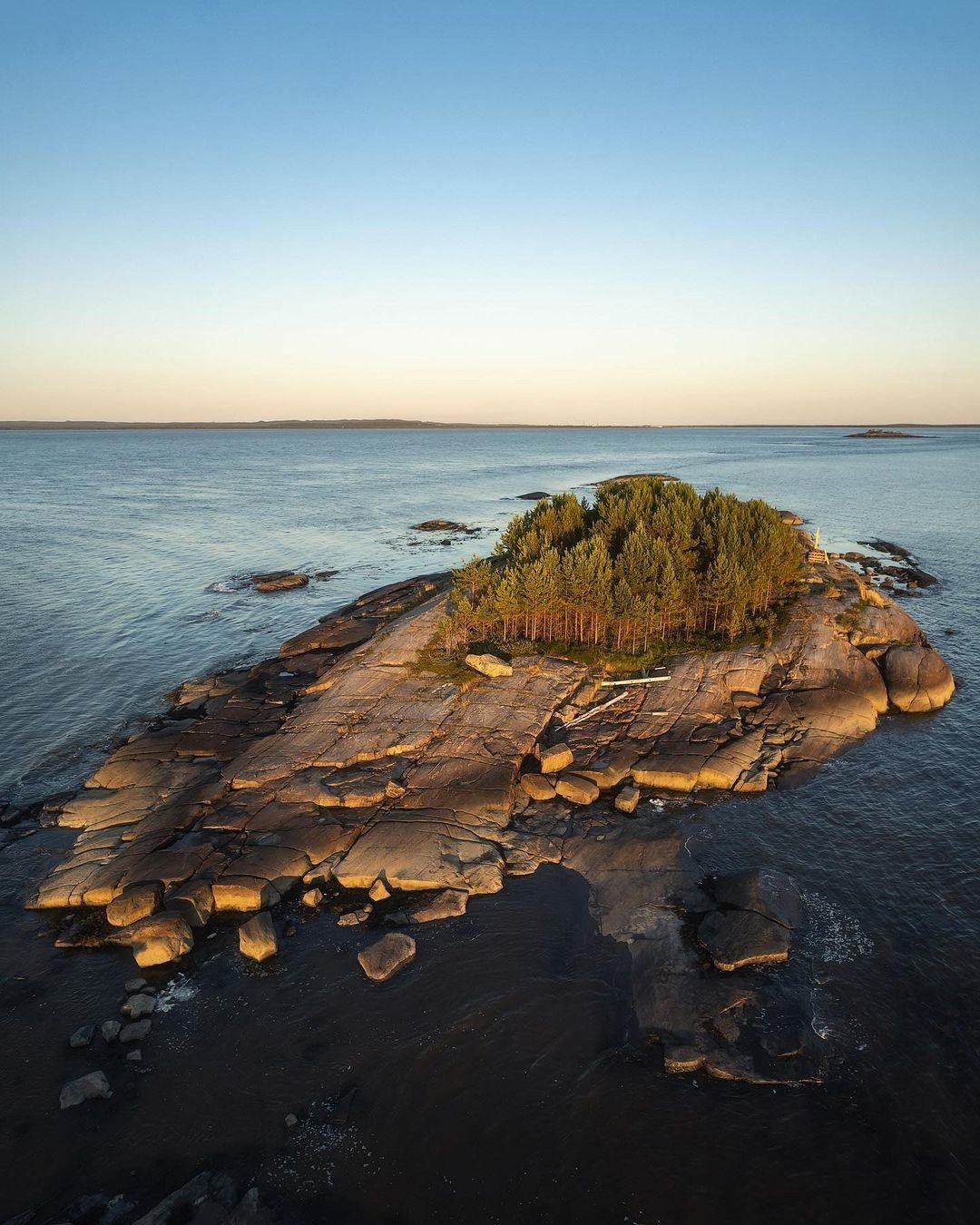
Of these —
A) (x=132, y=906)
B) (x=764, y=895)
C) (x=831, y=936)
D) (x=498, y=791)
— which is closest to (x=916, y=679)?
(x=831, y=936)

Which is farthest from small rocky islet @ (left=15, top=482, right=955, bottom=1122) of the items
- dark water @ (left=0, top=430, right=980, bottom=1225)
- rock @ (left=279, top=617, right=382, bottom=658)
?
rock @ (left=279, top=617, right=382, bottom=658)

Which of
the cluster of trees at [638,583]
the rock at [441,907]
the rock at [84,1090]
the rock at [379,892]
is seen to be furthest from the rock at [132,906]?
the cluster of trees at [638,583]

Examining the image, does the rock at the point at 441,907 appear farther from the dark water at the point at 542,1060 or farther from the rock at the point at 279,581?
the rock at the point at 279,581

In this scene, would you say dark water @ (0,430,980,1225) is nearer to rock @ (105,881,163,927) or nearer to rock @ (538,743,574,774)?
rock @ (105,881,163,927)

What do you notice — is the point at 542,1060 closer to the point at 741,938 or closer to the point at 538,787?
the point at 741,938

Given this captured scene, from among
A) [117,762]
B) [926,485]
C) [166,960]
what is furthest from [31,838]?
[926,485]

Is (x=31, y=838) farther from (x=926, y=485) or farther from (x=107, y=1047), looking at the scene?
(x=926, y=485)
